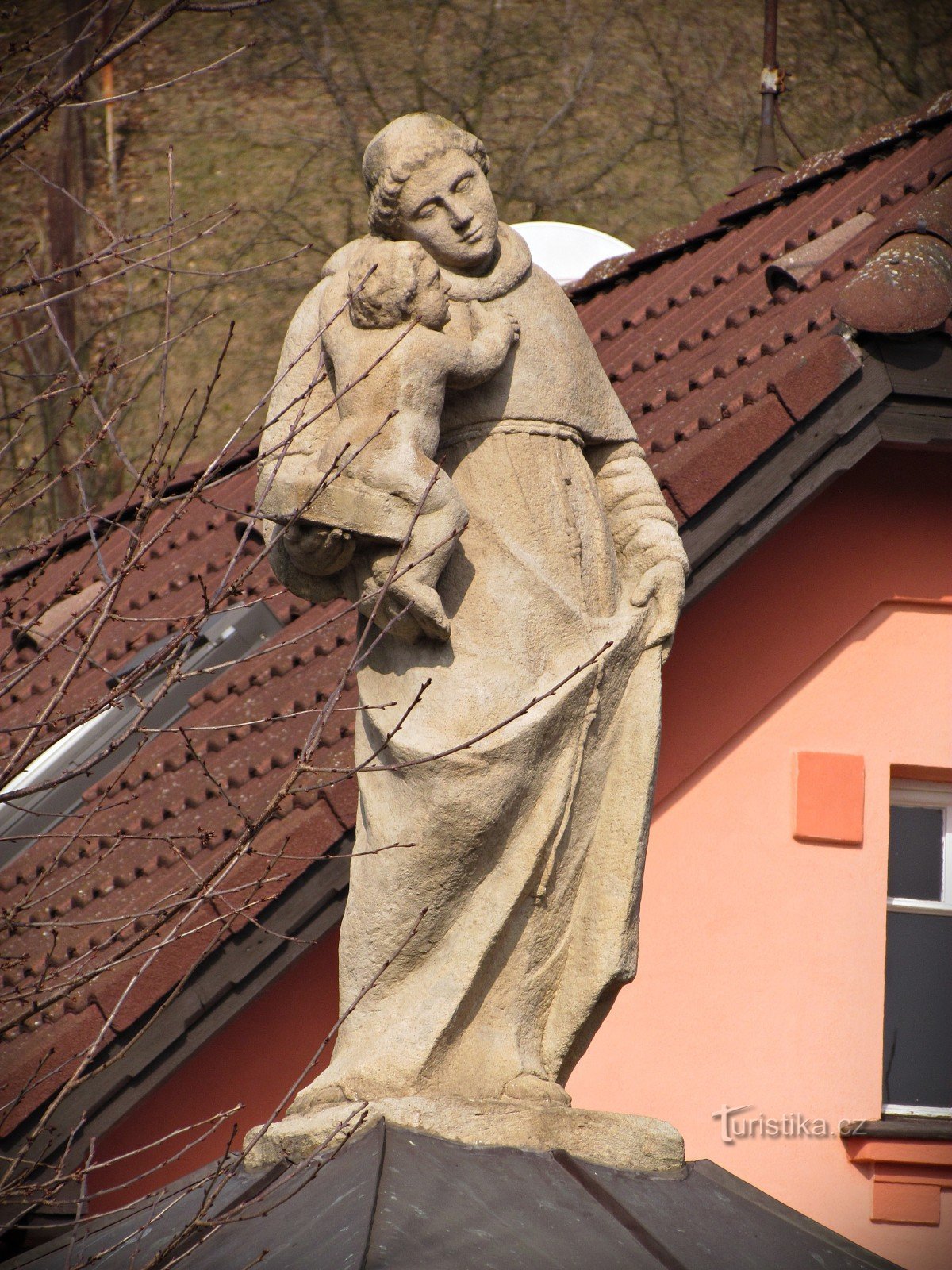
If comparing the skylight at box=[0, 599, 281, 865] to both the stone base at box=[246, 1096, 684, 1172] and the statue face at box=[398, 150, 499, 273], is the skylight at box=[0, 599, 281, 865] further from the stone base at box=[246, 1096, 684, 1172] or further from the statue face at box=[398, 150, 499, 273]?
the stone base at box=[246, 1096, 684, 1172]

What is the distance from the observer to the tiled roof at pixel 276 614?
6.91 m

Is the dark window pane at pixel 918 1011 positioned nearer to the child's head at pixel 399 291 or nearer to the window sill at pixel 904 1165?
the window sill at pixel 904 1165

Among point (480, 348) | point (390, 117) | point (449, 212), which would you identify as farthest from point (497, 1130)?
point (390, 117)

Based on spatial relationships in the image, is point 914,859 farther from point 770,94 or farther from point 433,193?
point 770,94

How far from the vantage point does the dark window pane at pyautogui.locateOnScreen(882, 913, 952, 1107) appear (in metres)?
8.16

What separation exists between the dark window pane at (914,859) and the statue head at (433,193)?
433 centimetres

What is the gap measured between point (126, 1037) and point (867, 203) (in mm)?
5054

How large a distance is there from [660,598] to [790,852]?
11.3 ft

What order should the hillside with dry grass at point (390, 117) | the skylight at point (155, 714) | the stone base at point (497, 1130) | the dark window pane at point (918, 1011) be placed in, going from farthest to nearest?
the hillside with dry grass at point (390, 117) < the skylight at point (155, 714) < the dark window pane at point (918, 1011) < the stone base at point (497, 1130)

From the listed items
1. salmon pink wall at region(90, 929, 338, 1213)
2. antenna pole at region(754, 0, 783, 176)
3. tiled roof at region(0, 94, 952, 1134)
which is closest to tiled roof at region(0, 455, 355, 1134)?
tiled roof at region(0, 94, 952, 1134)

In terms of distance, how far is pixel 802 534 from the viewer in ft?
28.0

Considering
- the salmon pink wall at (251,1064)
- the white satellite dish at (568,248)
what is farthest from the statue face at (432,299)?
the white satellite dish at (568,248)

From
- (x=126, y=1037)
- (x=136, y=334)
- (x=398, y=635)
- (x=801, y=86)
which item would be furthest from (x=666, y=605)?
(x=801, y=86)

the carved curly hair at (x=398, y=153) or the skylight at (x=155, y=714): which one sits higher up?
the skylight at (x=155, y=714)
